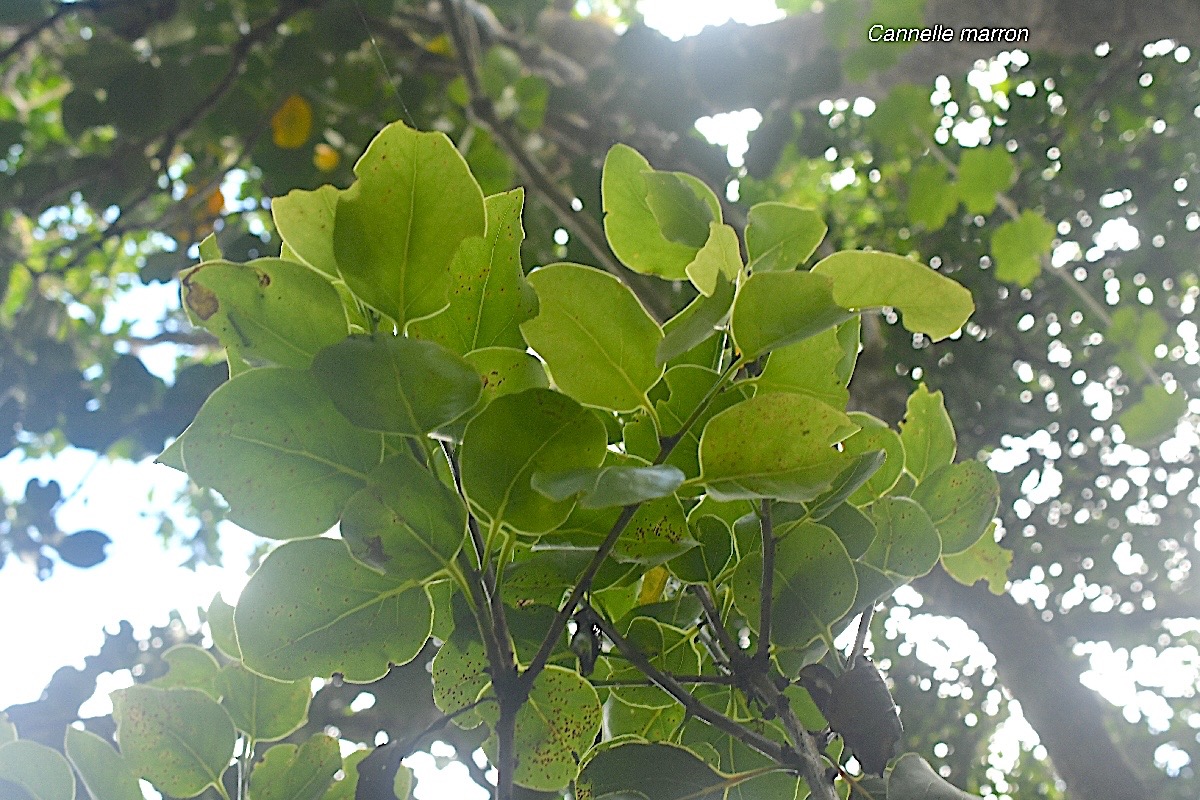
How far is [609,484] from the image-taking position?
0.19 metres

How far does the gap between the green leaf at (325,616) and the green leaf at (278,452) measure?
0.01 m

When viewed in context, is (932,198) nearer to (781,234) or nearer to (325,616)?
(781,234)

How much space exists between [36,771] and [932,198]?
95 cm

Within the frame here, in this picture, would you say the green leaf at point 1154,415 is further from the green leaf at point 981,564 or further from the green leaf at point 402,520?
the green leaf at point 402,520

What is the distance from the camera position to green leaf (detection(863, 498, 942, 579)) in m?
0.28

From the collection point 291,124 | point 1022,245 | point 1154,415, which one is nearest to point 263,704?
point 1154,415

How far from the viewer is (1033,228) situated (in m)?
0.85

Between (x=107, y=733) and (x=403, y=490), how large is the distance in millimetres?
535

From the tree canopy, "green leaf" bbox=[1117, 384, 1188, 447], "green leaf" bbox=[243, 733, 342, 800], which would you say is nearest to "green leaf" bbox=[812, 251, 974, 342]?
the tree canopy

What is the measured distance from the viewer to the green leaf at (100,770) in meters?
0.31

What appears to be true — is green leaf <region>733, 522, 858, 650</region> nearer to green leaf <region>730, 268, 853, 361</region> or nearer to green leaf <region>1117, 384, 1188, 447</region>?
green leaf <region>730, 268, 853, 361</region>

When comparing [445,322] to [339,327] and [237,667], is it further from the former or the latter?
[237,667]

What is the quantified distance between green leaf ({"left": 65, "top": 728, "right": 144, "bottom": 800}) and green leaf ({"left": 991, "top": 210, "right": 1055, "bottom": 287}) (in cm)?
88

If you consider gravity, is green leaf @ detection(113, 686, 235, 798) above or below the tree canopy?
below
